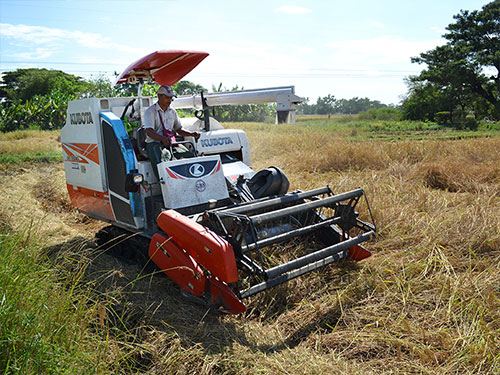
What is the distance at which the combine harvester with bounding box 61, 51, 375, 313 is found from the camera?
4.07 m

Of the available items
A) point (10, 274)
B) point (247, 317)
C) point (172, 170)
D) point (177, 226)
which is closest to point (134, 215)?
point (172, 170)

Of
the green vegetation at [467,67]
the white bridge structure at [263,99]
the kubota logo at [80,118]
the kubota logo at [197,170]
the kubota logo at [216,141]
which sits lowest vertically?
the kubota logo at [197,170]

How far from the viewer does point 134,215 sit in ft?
17.1

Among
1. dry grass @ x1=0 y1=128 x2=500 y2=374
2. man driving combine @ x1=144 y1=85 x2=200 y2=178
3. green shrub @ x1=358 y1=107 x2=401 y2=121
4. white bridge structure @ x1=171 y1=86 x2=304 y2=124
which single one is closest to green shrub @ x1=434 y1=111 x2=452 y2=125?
green shrub @ x1=358 y1=107 x2=401 y2=121

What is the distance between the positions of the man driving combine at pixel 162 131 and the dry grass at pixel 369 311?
147cm

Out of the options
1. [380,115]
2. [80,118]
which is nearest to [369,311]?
[80,118]

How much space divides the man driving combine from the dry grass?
1466 millimetres

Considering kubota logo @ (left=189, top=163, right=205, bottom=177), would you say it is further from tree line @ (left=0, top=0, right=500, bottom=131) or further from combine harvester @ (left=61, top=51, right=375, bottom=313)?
tree line @ (left=0, top=0, right=500, bottom=131)

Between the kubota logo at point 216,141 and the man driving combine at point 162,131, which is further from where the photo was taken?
the kubota logo at point 216,141


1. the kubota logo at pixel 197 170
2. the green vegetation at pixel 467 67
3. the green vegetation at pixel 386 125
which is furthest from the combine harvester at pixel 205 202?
the green vegetation at pixel 467 67

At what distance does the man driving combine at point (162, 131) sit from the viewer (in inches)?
210

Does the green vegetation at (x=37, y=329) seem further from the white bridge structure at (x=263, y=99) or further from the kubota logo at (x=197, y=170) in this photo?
the white bridge structure at (x=263, y=99)

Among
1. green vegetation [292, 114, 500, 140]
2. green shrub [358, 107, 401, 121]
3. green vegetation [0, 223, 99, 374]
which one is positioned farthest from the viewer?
green shrub [358, 107, 401, 121]

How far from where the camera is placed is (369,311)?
13.3 feet
